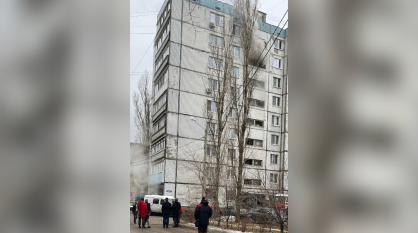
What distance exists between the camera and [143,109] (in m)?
10.3

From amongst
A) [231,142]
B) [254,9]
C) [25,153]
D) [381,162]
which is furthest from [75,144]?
[254,9]

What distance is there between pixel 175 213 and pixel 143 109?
405 cm

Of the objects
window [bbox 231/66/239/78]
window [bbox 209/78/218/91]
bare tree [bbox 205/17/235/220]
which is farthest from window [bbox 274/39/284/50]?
window [bbox 231/66/239/78]

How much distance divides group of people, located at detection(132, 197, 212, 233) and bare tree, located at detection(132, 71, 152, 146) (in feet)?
9.97

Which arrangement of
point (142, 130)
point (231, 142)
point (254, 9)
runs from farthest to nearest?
point (142, 130) < point (254, 9) < point (231, 142)

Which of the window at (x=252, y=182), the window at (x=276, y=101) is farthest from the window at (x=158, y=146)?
the window at (x=276, y=101)

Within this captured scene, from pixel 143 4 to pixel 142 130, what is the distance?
13.7 ft

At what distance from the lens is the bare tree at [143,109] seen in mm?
Result: 10172

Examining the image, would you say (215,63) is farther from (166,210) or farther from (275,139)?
(275,139)

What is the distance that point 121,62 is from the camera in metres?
0.57

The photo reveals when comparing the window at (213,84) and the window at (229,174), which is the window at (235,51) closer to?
the window at (213,84)

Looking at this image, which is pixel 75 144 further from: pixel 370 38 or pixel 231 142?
pixel 231 142

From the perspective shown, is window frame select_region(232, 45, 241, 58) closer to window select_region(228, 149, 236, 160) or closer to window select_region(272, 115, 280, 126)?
window select_region(228, 149, 236, 160)

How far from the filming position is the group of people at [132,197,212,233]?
17.6 ft
